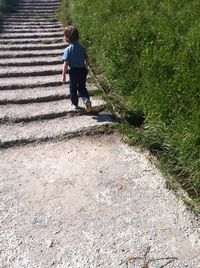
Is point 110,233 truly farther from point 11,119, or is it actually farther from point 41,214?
point 11,119

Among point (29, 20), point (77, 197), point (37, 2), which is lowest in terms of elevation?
point (37, 2)

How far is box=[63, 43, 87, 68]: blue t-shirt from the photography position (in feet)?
18.3

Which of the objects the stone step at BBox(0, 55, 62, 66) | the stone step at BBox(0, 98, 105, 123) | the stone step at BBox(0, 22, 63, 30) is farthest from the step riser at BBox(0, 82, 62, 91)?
the stone step at BBox(0, 22, 63, 30)

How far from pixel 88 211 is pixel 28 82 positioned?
361 centimetres

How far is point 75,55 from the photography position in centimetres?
560

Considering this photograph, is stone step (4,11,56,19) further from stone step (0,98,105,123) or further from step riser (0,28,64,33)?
stone step (0,98,105,123)

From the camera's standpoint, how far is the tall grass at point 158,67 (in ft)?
15.0

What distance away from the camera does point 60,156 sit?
16.5 ft

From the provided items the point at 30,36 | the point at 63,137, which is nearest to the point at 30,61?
the point at 30,36

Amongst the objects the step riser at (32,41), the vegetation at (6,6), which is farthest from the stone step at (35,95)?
the vegetation at (6,6)

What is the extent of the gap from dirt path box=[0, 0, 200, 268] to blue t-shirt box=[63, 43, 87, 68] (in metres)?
0.77

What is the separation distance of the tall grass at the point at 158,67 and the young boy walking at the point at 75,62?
0.72 meters

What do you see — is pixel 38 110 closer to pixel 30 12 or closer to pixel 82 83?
pixel 82 83

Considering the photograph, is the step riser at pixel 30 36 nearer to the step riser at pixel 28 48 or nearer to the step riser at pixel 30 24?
the step riser at pixel 28 48
